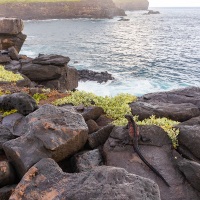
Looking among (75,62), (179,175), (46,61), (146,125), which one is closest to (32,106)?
(146,125)

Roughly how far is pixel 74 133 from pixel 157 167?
2.63 meters

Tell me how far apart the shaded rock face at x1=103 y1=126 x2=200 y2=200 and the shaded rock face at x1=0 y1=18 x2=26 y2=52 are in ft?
89.1

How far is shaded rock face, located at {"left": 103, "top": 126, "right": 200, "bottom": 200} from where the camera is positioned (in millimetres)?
7230

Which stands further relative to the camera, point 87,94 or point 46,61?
point 46,61

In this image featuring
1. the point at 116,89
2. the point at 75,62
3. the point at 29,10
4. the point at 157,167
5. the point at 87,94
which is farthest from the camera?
the point at 29,10

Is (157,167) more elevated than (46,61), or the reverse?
(157,167)

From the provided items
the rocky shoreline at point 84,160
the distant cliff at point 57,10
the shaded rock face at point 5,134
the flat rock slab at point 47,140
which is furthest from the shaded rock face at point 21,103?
the distant cliff at point 57,10

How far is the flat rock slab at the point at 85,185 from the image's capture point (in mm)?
5070

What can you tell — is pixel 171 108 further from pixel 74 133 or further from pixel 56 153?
pixel 56 153

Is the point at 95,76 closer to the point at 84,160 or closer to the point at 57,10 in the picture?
the point at 84,160

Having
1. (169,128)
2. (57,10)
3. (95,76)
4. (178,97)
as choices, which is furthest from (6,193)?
(57,10)

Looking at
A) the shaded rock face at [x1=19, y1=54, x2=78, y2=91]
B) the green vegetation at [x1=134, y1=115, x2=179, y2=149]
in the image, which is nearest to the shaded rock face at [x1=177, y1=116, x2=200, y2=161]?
the green vegetation at [x1=134, y1=115, x2=179, y2=149]

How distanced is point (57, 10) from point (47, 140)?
14739 cm

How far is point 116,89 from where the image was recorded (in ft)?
102
